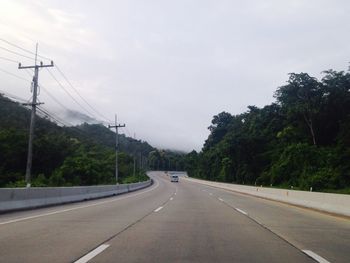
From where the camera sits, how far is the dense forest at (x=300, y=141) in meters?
75.7

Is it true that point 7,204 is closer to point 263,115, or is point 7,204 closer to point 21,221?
point 21,221

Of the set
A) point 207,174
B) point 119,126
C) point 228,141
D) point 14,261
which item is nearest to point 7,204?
point 14,261

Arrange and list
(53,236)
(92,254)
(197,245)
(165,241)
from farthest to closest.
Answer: (53,236)
(165,241)
(197,245)
(92,254)

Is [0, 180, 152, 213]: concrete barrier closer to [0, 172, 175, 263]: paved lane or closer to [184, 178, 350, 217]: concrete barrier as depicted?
[0, 172, 175, 263]: paved lane

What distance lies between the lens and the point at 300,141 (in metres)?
92.1

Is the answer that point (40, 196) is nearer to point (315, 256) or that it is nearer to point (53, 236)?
point (53, 236)

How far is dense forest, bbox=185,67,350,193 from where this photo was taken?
248 ft

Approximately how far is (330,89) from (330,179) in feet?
72.3

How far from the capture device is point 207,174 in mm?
152125

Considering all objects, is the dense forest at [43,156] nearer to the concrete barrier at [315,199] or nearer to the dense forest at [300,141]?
the dense forest at [300,141]

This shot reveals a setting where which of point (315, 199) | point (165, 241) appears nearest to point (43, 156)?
point (315, 199)

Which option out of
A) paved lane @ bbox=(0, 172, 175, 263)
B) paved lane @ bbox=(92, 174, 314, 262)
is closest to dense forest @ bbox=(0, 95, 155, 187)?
paved lane @ bbox=(0, 172, 175, 263)

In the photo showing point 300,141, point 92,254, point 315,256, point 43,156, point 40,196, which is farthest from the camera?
point 300,141

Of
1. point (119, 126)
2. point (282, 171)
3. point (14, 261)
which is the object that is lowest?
point (14, 261)
